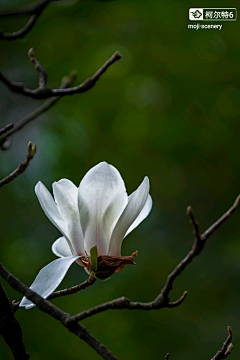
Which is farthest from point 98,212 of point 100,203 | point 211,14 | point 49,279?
point 211,14

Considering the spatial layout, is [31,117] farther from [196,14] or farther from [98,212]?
[196,14]

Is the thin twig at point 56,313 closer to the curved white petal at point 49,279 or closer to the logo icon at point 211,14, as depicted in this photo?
the curved white petal at point 49,279

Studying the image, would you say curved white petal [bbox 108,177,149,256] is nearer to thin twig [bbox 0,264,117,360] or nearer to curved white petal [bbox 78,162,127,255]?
curved white petal [bbox 78,162,127,255]

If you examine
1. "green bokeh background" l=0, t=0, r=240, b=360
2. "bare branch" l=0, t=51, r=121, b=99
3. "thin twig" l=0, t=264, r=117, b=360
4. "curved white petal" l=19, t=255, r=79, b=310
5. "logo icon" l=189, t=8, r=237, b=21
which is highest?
"bare branch" l=0, t=51, r=121, b=99

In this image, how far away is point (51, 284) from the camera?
46cm

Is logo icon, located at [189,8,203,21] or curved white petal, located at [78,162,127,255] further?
logo icon, located at [189,8,203,21]

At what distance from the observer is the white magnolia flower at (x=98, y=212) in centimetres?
54

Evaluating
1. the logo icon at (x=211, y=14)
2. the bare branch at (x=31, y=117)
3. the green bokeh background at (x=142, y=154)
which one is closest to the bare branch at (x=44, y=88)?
the bare branch at (x=31, y=117)

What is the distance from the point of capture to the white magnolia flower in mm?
541

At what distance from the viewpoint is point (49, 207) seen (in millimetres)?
571

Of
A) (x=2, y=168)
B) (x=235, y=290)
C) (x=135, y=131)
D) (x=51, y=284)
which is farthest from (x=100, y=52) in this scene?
(x=51, y=284)

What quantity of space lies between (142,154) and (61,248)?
2322 mm

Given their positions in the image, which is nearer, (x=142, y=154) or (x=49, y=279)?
(x=49, y=279)

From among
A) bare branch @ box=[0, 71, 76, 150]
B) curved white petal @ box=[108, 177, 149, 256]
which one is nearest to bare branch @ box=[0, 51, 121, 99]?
bare branch @ box=[0, 71, 76, 150]
